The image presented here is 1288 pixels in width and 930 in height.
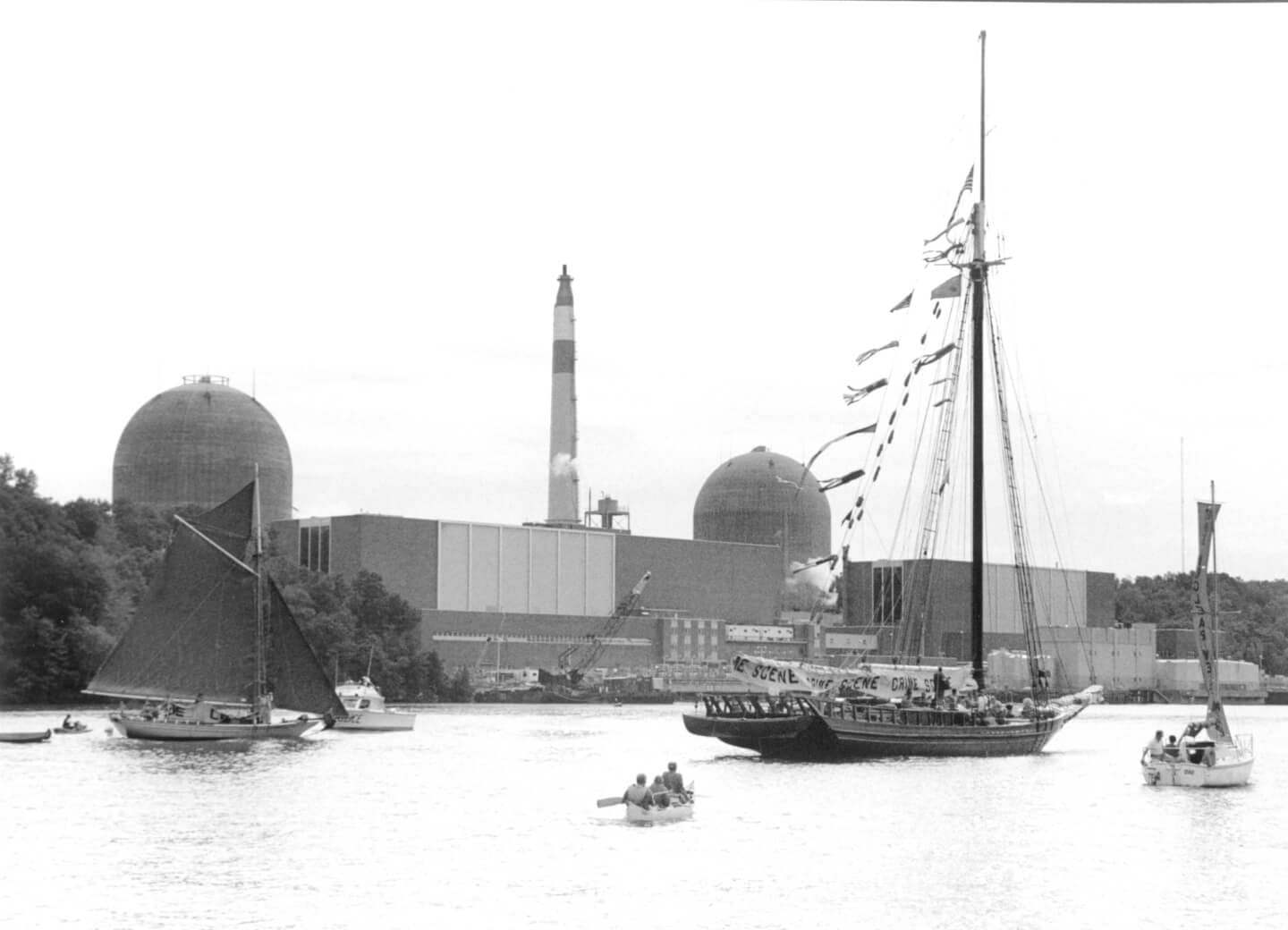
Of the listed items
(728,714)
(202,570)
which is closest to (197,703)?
(202,570)

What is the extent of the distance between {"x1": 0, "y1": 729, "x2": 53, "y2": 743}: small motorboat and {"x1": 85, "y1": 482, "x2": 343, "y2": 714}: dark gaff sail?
3.78 metres

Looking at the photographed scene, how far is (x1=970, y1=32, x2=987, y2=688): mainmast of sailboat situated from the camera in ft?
268

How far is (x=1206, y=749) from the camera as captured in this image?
67.2m

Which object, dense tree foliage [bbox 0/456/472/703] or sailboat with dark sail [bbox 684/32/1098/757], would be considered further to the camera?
dense tree foliage [bbox 0/456/472/703]

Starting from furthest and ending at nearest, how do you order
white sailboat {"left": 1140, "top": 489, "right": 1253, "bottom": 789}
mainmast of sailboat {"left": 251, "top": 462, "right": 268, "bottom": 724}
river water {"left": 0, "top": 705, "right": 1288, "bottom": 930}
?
mainmast of sailboat {"left": 251, "top": 462, "right": 268, "bottom": 724}
white sailboat {"left": 1140, "top": 489, "right": 1253, "bottom": 789}
river water {"left": 0, "top": 705, "right": 1288, "bottom": 930}

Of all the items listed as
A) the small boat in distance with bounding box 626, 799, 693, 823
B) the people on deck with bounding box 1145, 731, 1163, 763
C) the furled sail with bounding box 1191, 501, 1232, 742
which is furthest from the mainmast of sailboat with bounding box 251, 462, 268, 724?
the furled sail with bounding box 1191, 501, 1232, 742

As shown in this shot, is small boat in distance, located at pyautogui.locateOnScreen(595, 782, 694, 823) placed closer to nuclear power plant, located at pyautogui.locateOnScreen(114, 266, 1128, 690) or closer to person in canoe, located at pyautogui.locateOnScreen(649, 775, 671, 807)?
person in canoe, located at pyautogui.locateOnScreen(649, 775, 671, 807)

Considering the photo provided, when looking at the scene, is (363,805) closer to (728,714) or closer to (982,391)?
(728,714)

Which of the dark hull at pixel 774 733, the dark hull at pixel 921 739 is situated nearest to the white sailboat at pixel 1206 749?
the dark hull at pixel 921 739

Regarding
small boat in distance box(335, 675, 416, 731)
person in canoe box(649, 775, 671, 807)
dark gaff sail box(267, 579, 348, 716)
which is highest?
dark gaff sail box(267, 579, 348, 716)

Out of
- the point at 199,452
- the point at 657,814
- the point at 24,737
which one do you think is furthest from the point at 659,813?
the point at 199,452

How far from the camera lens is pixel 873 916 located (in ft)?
118

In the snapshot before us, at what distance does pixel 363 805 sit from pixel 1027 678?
14215 centimetres

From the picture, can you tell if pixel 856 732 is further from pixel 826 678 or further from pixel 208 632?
pixel 208 632
